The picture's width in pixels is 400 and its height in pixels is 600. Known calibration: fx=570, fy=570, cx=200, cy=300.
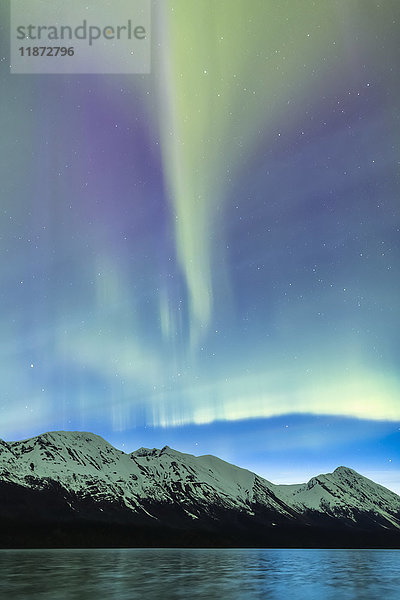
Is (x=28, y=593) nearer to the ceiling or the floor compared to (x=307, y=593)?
nearer to the ceiling

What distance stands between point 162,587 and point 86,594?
17.5 metres

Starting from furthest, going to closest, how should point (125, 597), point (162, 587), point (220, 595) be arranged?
point (162, 587) < point (220, 595) < point (125, 597)

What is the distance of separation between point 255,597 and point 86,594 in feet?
68.3

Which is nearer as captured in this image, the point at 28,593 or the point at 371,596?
the point at 28,593

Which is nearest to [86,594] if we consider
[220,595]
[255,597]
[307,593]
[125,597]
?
[125,597]

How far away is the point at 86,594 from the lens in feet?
225

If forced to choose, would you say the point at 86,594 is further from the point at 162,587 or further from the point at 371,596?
the point at 371,596

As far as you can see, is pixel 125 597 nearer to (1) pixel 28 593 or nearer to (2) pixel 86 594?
(2) pixel 86 594

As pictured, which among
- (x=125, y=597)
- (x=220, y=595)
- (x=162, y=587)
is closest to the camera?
(x=125, y=597)

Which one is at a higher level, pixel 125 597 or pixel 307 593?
pixel 125 597

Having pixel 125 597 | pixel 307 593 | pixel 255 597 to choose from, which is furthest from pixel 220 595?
pixel 307 593

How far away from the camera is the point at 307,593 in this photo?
275 ft

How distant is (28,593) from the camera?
218 feet

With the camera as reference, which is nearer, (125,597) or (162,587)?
(125,597)
